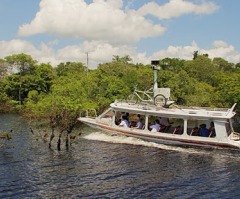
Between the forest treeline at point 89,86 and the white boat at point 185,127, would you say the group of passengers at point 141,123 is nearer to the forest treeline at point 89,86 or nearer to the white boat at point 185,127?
the white boat at point 185,127

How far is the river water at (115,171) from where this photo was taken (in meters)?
18.0

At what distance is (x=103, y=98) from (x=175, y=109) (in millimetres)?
17975

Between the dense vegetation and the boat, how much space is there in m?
3.76

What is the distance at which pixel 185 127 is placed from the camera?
93.7ft

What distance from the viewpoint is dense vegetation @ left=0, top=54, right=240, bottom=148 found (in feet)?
128

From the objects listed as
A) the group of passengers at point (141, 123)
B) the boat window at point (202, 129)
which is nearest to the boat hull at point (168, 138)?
the group of passengers at point (141, 123)

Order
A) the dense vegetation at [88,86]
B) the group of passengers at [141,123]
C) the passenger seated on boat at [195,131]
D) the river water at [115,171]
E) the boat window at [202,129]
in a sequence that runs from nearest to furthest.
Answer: the river water at [115,171], the boat window at [202,129], the passenger seated on boat at [195,131], the group of passengers at [141,123], the dense vegetation at [88,86]

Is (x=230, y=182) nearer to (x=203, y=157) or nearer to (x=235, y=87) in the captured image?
(x=203, y=157)

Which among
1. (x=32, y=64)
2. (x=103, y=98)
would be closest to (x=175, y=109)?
(x=103, y=98)

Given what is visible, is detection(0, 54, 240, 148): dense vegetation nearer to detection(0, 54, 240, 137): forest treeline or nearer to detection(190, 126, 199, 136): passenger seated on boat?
detection(0, 54, 240, 137): forest treeline

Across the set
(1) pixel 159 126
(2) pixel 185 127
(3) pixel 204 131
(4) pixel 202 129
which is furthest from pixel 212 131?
(1) pixel 159 126

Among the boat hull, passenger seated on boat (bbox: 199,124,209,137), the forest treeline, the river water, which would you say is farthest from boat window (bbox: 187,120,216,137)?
the forest treeline

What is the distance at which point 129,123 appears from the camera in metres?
31.5

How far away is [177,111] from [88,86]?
2114 centimetres
